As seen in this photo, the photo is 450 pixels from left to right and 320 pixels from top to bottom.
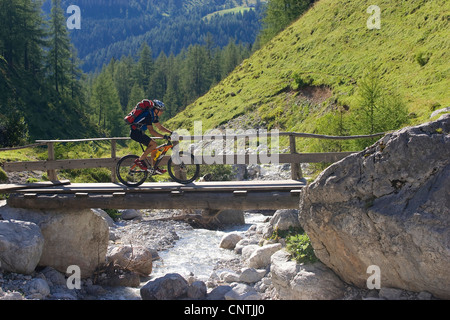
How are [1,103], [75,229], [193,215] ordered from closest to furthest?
[75,229] → [193,215] → [1,103]

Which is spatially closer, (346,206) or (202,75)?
(346,206)

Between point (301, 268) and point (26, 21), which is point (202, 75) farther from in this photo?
point (301, 268)

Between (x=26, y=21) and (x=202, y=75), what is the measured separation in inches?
1683

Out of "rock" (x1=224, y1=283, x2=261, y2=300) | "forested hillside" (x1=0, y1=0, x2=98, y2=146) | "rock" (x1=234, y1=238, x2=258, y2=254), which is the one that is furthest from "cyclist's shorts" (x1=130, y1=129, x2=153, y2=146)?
"forested hillside" (x1=0, y1=0, x2=98, y2=146)

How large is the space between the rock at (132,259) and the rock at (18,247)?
3.06 m

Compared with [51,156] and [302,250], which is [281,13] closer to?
[51,156]

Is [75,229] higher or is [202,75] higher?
[202,75]

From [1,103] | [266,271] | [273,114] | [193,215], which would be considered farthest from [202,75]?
[266,271]

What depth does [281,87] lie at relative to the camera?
45.8 meters

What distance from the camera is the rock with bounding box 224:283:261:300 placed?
12.0m

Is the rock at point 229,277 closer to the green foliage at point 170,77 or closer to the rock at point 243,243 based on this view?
the rock at point 243,243

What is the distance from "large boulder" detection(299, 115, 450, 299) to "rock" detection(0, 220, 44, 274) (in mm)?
6882

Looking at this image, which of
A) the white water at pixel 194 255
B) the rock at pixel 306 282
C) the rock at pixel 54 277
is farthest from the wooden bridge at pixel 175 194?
the white water at pixel 194 255
